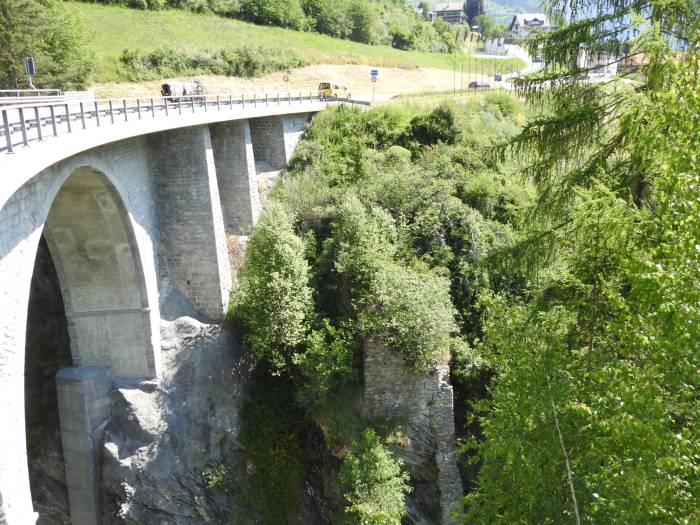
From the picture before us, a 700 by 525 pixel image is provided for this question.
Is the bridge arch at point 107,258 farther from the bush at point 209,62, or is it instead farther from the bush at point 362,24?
the bush at point 362,24

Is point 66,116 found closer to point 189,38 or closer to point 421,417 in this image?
point 421,417

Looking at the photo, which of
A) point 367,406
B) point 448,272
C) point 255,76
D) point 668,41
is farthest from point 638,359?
point 255,76

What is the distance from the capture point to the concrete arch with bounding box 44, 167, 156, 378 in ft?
51.8

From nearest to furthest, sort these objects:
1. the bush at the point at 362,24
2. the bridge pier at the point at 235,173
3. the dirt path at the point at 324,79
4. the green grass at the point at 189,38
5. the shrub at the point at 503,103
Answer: the bridge pier at the point at 235,173
the shrub at the point at 503,103
the dirt path at the point at 324,79
the green grass at the point at 189,38
the bush at the point at 362,24

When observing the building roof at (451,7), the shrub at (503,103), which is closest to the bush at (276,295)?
the shrub at (503,103)

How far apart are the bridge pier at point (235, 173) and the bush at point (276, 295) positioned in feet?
13.1

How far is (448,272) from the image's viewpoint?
18609mm

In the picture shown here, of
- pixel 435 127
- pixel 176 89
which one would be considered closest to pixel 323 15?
pixel 435 127

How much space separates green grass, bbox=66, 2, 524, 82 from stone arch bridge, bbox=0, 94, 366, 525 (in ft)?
62.2

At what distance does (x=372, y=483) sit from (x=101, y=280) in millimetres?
9611

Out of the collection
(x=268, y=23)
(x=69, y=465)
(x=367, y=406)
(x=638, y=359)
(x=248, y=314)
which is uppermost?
(x=268, y=23)

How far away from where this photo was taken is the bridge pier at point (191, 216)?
19156mm

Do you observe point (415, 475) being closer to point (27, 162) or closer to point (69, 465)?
point (69, 465)

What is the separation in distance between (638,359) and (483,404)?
8.87 ft
